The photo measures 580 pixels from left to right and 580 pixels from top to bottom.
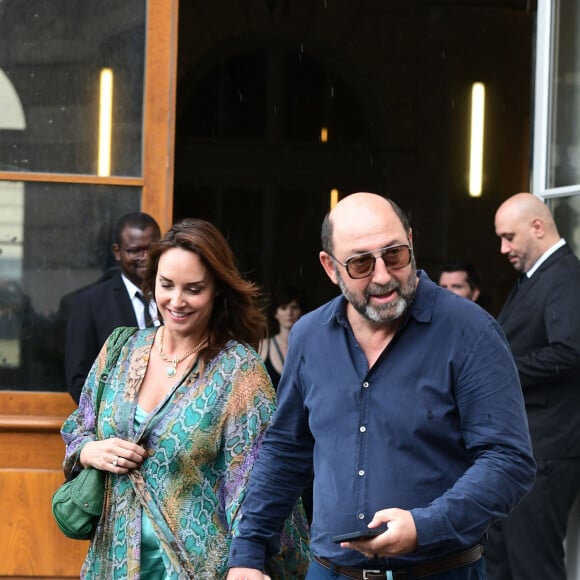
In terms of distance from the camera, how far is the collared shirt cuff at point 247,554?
3.41 meters

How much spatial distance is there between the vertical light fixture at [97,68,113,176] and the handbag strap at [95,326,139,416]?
212 cm

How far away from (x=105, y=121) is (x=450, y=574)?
3.69 metres

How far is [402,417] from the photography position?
2996 millimetres

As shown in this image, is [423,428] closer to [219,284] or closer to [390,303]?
[390,303]

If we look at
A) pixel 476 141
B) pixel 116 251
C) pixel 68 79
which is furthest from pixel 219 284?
pixel 476 141

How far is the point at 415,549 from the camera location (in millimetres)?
2824

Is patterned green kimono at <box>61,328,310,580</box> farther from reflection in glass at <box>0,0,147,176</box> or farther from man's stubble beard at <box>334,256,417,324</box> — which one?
reflection in glass at <box>0,0,147,176</box>

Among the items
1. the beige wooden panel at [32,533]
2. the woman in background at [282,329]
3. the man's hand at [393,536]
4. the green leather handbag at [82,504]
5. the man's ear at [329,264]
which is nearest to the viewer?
the man's hand at [393,536]

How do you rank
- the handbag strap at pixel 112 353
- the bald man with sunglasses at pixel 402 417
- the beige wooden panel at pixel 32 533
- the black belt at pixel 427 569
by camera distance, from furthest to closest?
1. the beige wooden panel at pixel 32 533
2. the handbag strap at pixel 112 353
3. the black belt at pixel 427 569
4. the bald man with sunglasses at pixel 402 417

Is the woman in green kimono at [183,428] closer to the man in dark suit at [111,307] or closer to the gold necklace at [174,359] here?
the gold necklace at [174,359]

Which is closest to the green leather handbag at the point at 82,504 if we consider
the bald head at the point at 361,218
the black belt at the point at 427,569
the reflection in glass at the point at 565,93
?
the black belt at the point at 427,569

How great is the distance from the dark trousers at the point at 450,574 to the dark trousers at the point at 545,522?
2.71 m

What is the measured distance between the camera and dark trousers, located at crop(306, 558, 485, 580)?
119 inches

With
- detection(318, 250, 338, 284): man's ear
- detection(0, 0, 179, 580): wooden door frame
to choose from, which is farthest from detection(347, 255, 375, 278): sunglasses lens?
detection(0, 0, 179, 580): wooden door frame
